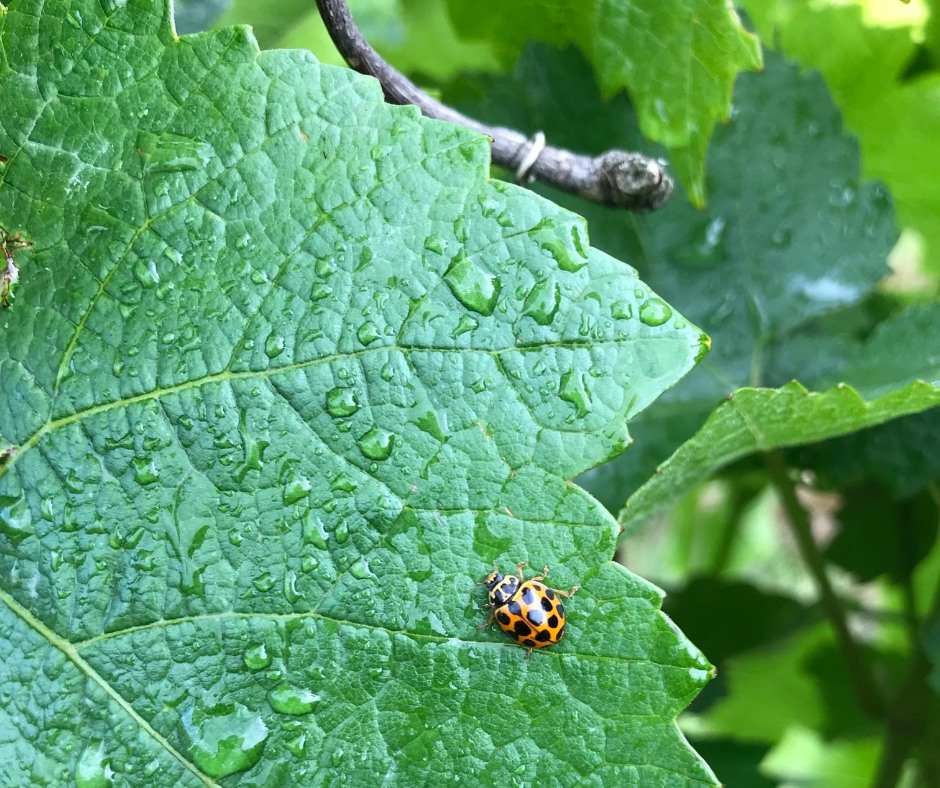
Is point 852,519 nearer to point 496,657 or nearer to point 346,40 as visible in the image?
point 496,657

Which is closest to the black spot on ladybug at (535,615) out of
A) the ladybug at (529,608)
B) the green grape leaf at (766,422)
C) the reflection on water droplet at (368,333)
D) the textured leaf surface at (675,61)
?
the ladybug at (529,608)

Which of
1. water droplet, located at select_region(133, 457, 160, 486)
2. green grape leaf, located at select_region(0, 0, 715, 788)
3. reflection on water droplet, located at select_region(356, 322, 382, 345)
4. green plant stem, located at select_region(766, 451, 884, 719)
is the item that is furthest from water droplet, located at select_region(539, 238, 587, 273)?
green plant stem, located at select_region(766, 451, 884, 719)

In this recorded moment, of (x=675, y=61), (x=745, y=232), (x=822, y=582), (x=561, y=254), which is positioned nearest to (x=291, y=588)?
(x=561, y=254)

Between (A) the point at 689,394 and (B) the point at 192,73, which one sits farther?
(A) the point at 689,394

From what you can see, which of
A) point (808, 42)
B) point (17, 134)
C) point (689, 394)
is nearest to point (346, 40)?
point (17, 134)

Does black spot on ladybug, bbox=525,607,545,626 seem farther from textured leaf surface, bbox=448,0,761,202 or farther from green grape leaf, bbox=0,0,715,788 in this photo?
textured leaf surface, bbox=448,0,761,202

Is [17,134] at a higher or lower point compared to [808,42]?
lower
